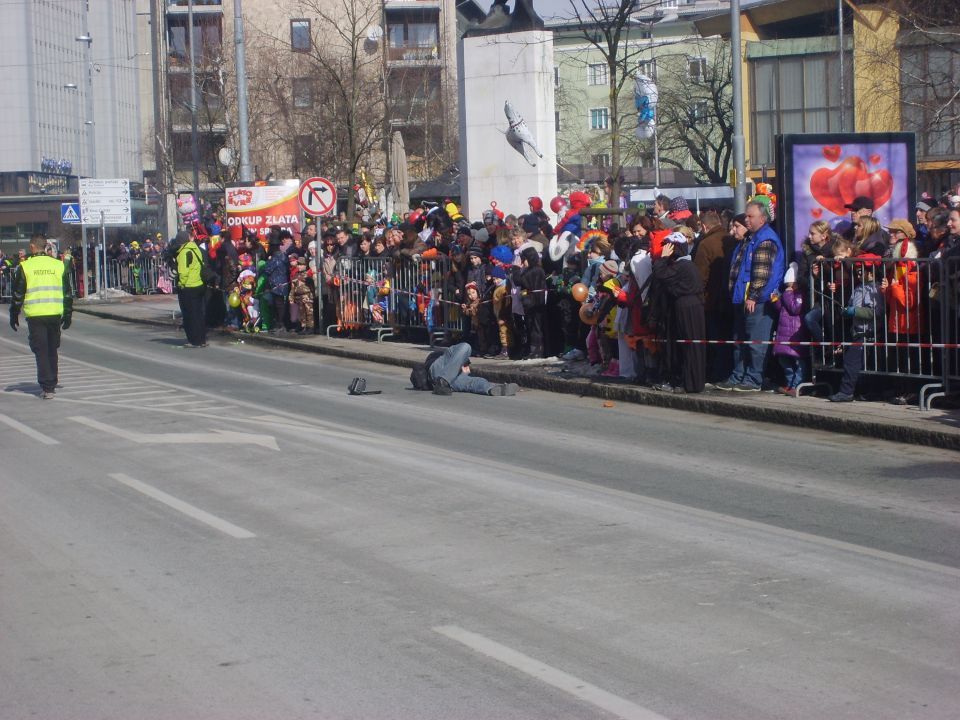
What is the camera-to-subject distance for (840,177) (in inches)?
599

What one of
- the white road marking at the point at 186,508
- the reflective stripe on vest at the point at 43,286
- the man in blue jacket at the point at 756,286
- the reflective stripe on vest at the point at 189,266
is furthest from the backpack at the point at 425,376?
the reflective stripe on vest at the point at 189,266

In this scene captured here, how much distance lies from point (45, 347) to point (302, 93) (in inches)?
1367

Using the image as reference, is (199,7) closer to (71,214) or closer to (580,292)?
(71,214)

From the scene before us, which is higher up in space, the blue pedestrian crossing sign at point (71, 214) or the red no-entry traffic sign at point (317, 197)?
the blue pedestrian crossing sign at point (71, 214)

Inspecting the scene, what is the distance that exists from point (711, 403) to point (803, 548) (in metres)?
6.40

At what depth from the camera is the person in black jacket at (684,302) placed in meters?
14.5

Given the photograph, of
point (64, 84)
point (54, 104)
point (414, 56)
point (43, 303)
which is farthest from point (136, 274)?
point (54, 104)

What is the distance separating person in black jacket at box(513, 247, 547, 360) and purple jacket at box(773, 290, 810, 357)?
14.4 feet

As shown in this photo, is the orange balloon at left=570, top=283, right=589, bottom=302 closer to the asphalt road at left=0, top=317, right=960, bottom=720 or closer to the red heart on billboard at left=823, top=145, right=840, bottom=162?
the asphalt road at left=0, top=317, right=960, bottom=720

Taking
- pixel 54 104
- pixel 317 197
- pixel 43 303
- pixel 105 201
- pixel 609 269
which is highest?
pixel 54 104

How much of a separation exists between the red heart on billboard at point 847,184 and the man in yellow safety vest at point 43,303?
30.4 ft

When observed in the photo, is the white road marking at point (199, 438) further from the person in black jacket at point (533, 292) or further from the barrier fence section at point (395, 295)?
the barrier fence section at point (395, 295)

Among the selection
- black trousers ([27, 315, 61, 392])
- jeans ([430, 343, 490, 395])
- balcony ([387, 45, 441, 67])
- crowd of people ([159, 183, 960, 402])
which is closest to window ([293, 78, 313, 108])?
balcony ([387, 45, 441, 67])

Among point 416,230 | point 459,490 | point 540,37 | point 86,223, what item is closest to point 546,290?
point 416,230
